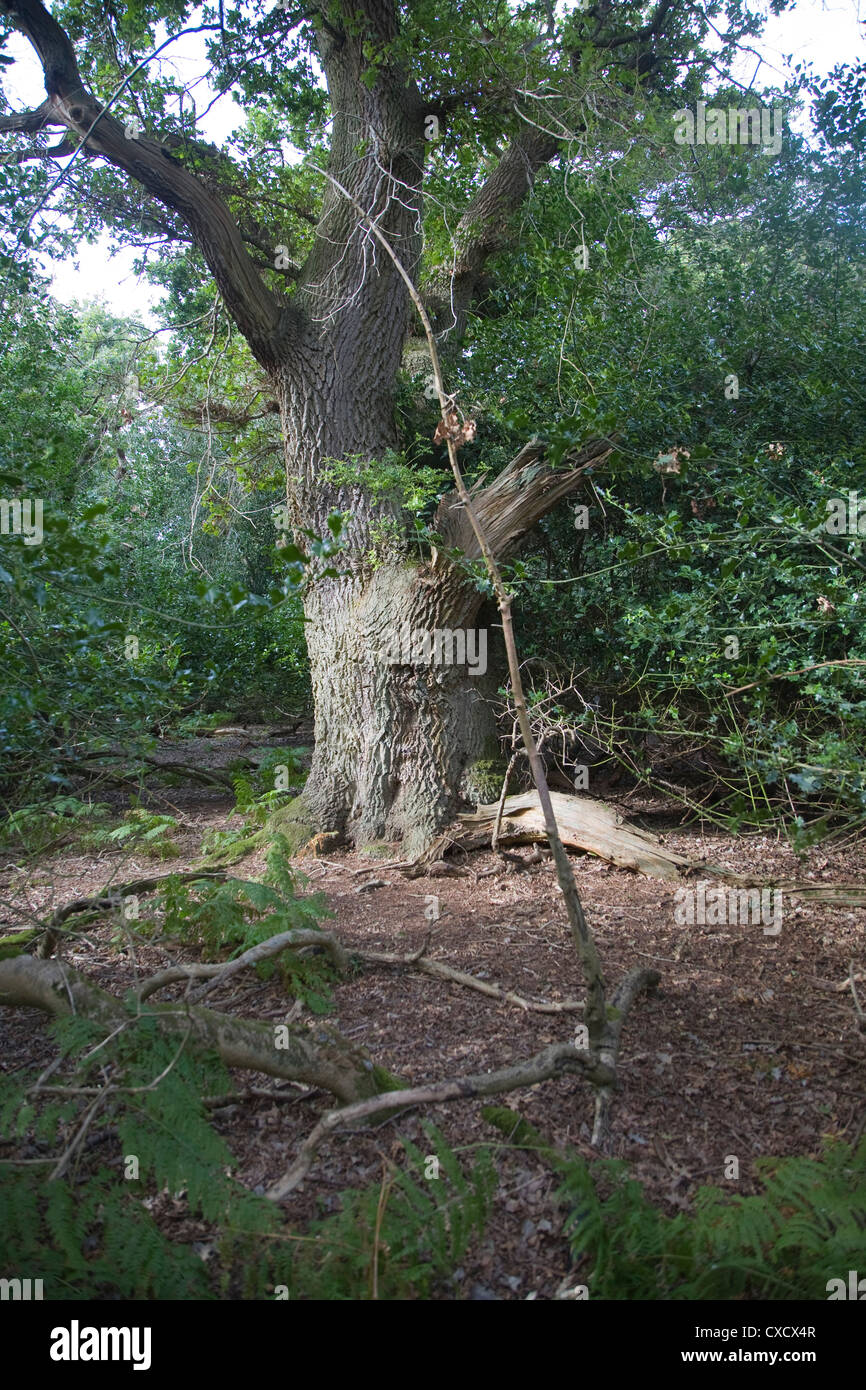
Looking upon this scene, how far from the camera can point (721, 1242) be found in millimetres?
2092

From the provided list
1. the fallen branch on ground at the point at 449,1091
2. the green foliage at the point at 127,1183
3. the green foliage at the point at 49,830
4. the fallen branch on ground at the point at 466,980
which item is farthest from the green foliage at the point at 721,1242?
the green foliage at the point at 49,830

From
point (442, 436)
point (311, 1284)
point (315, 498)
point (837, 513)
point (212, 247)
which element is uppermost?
point (212, 247)

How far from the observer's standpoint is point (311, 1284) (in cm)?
206

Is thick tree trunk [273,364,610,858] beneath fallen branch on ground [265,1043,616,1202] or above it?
above

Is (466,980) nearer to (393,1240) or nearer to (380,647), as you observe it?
(393,1240)

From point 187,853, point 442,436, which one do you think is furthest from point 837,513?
point 187,853

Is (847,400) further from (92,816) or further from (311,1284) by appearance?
(92,816)

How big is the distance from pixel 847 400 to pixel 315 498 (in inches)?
162
